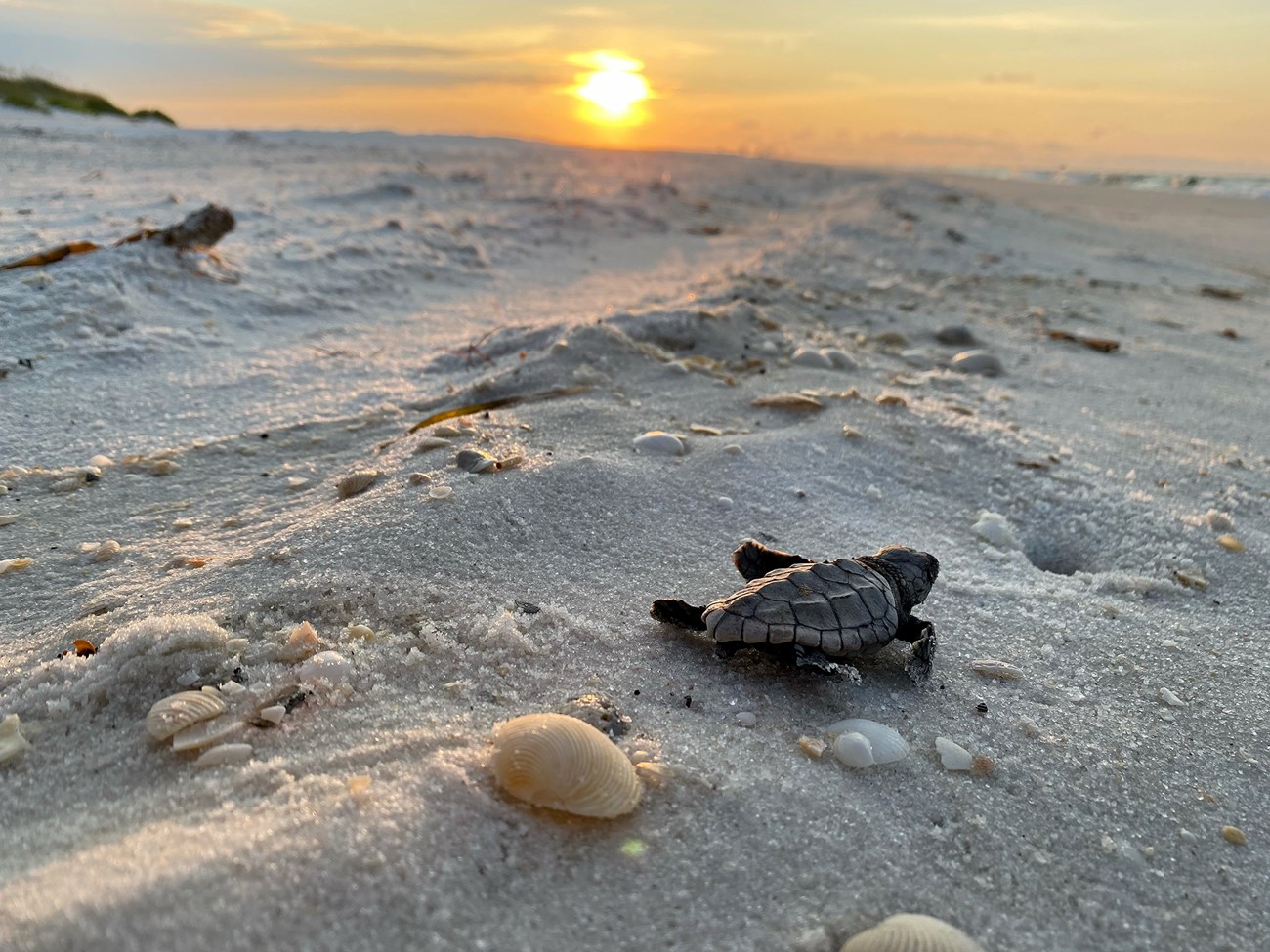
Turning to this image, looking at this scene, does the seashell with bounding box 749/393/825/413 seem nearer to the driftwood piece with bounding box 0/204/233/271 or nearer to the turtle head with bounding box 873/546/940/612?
the turtle head with bounding box 873/546/940/612

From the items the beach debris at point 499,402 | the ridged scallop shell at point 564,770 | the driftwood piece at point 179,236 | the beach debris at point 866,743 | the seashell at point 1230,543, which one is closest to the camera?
the ridged scallop shell at point 564,770

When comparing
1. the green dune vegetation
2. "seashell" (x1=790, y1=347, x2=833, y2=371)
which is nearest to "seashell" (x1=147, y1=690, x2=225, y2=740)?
"seashell" (x1=790, y1=347, x2=833, y2=371)

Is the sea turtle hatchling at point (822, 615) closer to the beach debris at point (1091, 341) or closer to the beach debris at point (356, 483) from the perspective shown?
the beach debris at point (356, 483)

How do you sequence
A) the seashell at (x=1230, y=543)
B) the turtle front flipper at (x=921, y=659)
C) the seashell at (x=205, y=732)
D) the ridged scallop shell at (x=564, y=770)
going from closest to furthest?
the ridged scallop shell at (x=564, y=770) → the seashell at (x=205, y=732) → the turtle front flipper at (x=921, y=659) → the seashell at (x=1230, y=543)

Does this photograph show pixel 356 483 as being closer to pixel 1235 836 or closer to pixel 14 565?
pixel 14 565

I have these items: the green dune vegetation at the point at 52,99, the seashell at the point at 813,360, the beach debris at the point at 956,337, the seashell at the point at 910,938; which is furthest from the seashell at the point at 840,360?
the green dune vegetation at the point at 52,99

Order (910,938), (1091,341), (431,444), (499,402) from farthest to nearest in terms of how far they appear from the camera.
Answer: (1091,341) → (499,402) → (431,444) → (910,938)

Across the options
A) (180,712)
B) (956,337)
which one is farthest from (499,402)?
(956,337)
